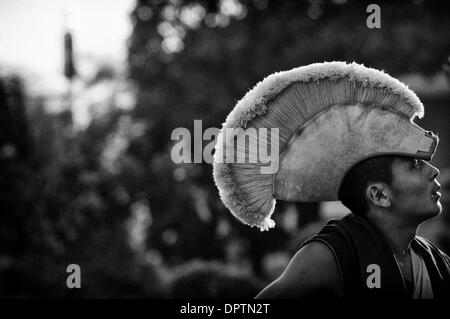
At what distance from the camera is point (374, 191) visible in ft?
7.11

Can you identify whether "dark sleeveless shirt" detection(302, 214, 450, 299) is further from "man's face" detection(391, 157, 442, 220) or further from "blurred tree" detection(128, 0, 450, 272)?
"blurred tree" detection(128, 0, 450, 272)

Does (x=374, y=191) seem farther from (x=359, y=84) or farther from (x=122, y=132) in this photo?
(x=122, y=132)

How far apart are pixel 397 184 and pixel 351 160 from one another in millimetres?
194

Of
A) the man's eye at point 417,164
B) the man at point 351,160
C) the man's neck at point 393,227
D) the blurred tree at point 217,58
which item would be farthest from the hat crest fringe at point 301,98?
the blurred tree at point 217,58

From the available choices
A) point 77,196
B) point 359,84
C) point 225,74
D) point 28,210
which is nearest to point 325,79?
point 359,84

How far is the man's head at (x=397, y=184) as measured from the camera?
2.13 meters

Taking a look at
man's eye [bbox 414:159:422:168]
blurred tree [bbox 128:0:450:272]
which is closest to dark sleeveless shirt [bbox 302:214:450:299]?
man's eye [bbox 414:159:422:168]

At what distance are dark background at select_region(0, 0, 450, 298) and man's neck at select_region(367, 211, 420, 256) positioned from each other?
5.69 meters

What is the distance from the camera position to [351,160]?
212 centimetres

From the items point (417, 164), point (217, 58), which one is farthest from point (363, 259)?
point (217, 58)

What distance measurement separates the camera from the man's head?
6.99 ft

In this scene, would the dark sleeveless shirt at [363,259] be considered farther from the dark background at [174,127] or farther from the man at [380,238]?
the dark background at [174,127]

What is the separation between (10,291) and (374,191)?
5.63m

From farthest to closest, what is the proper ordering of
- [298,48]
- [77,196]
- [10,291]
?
[298,48] → [77,196] → [10,291]
